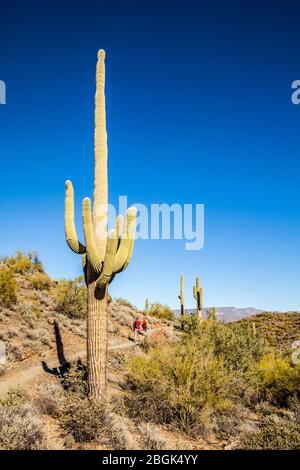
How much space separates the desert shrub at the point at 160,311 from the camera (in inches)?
1344

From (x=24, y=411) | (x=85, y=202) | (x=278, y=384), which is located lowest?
(x=278, y=384)

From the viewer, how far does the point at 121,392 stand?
9.30 meters

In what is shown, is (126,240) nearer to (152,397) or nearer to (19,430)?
(152,397)

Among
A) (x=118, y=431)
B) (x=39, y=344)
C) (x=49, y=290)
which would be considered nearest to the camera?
(x=118, y=431)

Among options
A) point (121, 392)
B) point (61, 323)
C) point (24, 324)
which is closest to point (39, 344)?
point (24, 324)

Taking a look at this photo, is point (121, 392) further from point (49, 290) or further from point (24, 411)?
point (49, 290)

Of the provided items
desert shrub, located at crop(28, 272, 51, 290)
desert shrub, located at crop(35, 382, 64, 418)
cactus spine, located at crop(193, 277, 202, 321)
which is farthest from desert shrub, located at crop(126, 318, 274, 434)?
cactus spine, located at crop(193, 277, 202, 321)

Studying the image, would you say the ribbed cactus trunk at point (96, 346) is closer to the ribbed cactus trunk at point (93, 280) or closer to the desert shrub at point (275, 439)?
the ribbed cactus trunk at point (93, 280)

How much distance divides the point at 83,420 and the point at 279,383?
22.0ft

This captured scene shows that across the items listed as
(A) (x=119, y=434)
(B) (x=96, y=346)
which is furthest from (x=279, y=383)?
(A) (x=119, y=434)

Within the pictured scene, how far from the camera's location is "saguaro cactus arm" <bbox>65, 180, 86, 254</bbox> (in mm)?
8727

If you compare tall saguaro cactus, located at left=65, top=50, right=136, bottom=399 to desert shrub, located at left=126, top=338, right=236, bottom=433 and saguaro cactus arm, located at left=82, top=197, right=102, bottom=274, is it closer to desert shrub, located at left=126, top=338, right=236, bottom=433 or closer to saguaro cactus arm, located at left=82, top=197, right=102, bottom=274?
saguaro cactus arm, located at left=82, top=197, right=102, bottom=274

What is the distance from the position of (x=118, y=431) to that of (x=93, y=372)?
1.59m

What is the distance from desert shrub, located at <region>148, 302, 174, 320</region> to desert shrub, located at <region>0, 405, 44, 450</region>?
27.7 metres
